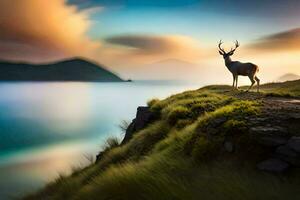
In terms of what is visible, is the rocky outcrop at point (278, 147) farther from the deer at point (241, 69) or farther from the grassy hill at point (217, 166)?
the deer at point (241, 69)

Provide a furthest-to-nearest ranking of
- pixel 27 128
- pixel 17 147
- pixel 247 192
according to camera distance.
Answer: pixel 27 128, pixel 17 147, pixel 247 192

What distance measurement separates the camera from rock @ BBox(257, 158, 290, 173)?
25.0ft

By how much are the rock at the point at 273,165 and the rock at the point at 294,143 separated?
1.28 ft

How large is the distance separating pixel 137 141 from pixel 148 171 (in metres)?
5.62

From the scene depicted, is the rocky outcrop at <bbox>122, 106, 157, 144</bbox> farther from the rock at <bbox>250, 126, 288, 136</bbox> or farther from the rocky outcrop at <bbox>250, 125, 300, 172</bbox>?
the rocky outcrop at <bbox>250, 125, 300, 172</bbox>

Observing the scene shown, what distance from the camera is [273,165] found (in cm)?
773

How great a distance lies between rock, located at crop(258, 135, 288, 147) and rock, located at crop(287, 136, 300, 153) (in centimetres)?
20

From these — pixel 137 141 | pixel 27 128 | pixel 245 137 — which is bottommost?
pixel 27 128

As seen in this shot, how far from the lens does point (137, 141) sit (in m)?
13.9

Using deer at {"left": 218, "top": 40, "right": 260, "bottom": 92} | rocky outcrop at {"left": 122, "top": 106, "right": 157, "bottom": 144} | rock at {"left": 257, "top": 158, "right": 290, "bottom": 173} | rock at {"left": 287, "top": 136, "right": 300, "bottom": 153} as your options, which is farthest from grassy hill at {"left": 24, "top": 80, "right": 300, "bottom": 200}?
deer at {"left": 218, "top": 40, "right": 260, "bottom": 92}

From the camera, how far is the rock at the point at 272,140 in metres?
8.33

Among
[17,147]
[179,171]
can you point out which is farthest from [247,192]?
[17,147]

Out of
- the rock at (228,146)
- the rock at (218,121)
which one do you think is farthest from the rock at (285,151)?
the rock at (218,121)

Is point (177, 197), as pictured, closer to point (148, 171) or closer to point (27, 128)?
point (148, 171)
